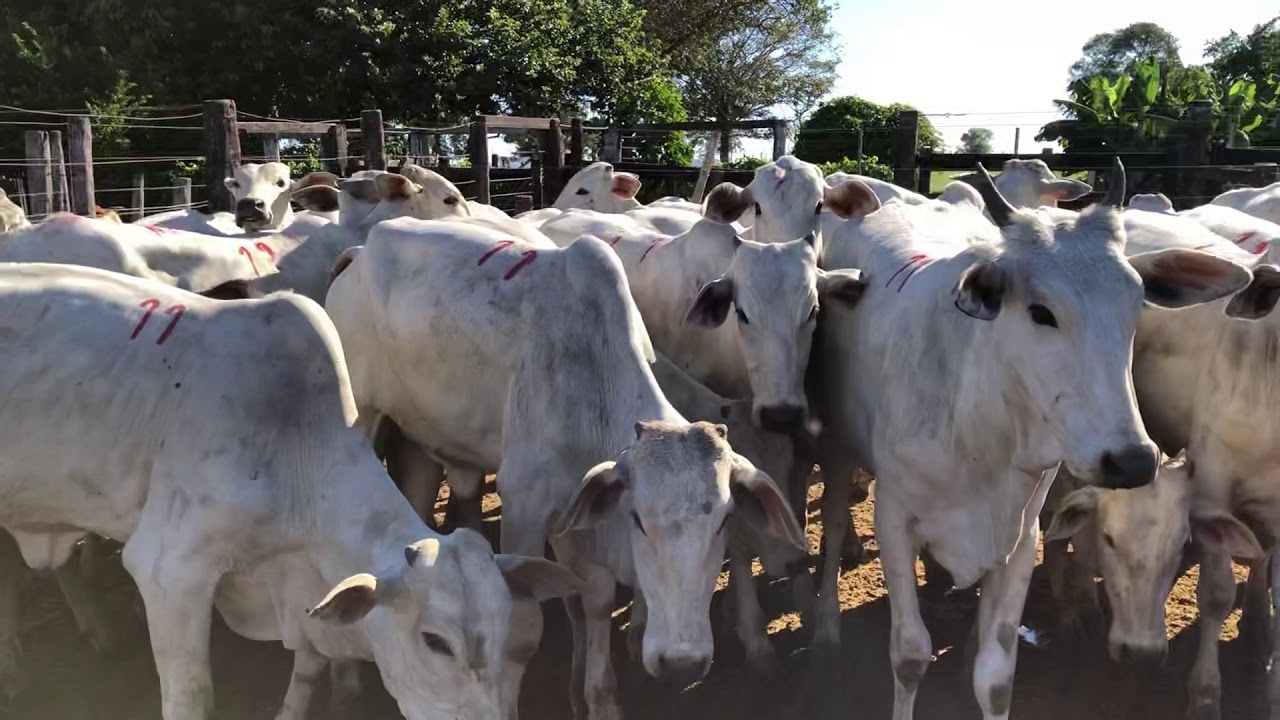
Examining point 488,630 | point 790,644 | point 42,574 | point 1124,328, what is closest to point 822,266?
point 790,644

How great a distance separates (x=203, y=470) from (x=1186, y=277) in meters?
→ 3.04

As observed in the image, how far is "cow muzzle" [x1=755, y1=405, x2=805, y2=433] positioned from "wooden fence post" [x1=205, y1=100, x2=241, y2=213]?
5.60m

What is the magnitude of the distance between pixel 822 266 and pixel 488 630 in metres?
3.14

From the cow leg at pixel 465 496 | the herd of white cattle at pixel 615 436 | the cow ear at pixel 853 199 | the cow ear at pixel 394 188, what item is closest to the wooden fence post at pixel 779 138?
the cow ear at pixel 394 188

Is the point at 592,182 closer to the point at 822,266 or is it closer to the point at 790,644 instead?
the point at 822,266

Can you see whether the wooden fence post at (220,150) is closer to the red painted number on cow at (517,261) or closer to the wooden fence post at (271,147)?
the wooden fence post at (271,147)

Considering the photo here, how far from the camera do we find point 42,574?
5.63 meters

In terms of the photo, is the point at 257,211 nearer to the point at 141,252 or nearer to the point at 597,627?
the point at 141,252

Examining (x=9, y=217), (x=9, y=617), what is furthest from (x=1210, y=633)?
(x=9, y=217)

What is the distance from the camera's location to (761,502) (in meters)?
3.44

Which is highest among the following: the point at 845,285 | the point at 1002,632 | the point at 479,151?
the point at 479,151

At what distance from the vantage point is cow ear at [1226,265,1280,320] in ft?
11.4

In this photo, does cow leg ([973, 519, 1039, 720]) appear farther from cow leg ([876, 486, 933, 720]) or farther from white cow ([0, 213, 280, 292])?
white cow ([0, 213, 280, 292])

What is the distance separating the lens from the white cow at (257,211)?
6.98 metres
